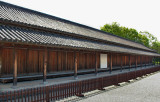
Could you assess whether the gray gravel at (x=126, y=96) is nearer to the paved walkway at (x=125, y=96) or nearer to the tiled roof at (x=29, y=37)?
the paved walkway at (x=125, y=96)

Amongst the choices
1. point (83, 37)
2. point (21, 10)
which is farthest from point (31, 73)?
point (83, 37)

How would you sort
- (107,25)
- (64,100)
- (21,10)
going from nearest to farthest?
(64,100)
(21,10)
(107,25)

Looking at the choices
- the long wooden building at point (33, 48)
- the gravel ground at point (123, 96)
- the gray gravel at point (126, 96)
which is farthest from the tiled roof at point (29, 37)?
the gray gravel at point (126, 96)

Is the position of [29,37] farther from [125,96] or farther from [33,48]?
[125,96]

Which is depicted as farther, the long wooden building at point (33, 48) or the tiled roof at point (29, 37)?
the long wooden building at point (33, 48)

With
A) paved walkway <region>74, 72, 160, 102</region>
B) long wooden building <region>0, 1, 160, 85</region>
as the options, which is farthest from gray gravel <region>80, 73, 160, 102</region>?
long wooden building <region>0, 1, 160, 85</region>

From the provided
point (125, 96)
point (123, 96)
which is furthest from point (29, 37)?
point (125, 96)

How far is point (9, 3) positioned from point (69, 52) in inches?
260

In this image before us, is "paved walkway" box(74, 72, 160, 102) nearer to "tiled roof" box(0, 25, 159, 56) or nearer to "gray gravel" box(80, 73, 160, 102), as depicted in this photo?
"gray gravel" box(80, 73, 160, 102)

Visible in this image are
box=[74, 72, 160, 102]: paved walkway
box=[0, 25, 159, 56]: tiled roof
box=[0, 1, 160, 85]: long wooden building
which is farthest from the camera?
box=[74, 72, 160, 102]: paved walkway

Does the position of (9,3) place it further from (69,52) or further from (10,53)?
(69,52)

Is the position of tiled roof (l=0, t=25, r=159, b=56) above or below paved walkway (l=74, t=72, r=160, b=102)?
above

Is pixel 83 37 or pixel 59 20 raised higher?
pixel 59 20

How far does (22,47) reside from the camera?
10.3m
